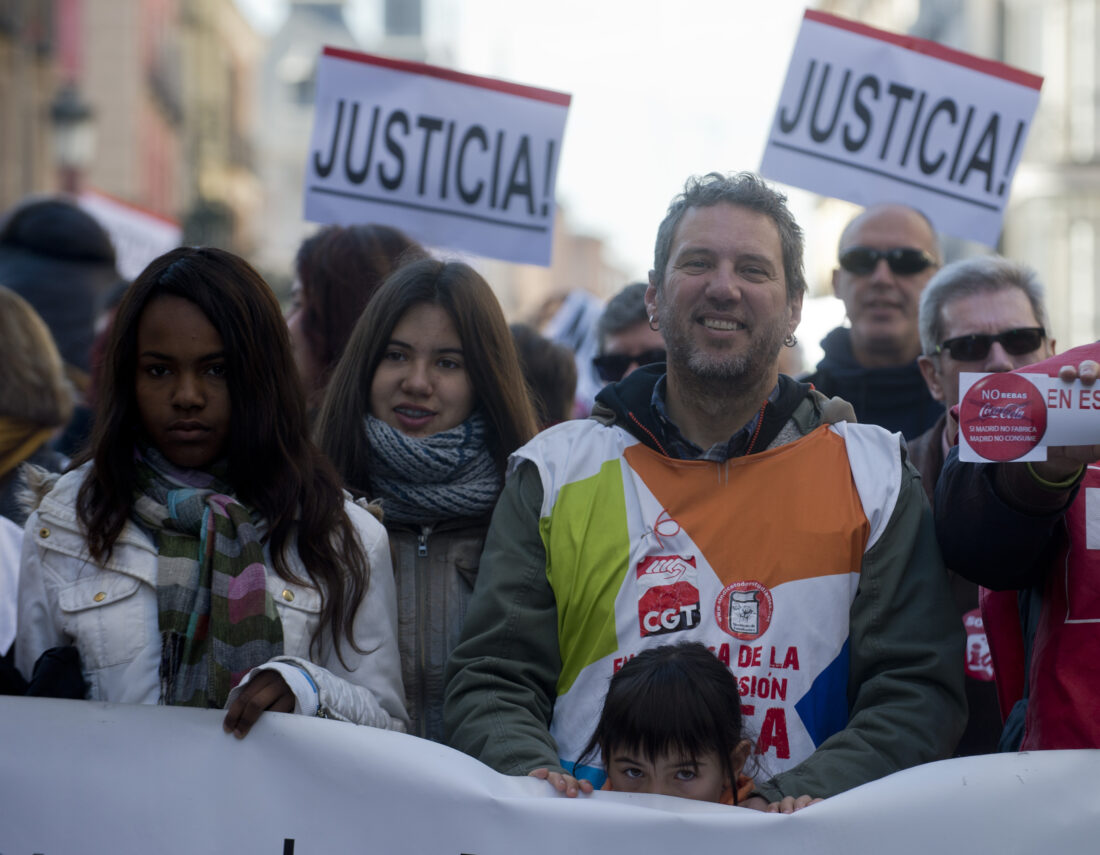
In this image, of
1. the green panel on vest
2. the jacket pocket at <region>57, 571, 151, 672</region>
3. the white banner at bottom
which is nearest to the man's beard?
the green panel on vest

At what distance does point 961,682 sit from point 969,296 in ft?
4.45

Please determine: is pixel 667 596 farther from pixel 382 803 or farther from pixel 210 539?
pixel 210 539

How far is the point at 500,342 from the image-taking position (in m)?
3.78

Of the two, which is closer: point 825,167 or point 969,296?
point 969,296

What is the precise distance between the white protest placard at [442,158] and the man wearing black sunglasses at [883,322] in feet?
4.03

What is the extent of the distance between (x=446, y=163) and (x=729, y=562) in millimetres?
2979

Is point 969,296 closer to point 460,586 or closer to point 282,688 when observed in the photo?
point 460,586

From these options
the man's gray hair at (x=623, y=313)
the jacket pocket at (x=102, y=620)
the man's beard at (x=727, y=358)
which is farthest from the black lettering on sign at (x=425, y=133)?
the jacket pocket at (x=102, y=620)

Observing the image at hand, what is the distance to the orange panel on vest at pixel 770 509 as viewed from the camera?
297cm

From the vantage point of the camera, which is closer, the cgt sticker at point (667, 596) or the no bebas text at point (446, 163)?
the cgt sticker at point (667, 596)

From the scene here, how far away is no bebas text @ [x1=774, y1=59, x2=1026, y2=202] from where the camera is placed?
17.6ft

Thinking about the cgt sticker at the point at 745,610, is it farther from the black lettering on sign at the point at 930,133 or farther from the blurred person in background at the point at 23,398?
the black lettering on sign at the point at 930,133

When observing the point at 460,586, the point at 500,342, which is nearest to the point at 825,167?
the point at 500,342

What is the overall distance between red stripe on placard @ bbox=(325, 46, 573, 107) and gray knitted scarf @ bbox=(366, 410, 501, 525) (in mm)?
2303
